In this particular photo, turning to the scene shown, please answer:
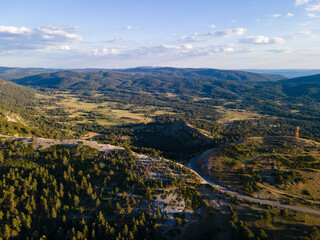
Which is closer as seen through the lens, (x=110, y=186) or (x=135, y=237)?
(x=135, y=237)

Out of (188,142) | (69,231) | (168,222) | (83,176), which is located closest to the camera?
(69,231)

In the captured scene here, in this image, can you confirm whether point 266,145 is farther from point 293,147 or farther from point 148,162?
→ point 148,162

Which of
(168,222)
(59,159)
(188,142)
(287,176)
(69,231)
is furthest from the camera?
(188,142)

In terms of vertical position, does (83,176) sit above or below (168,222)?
above

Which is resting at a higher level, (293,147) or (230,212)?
(293,147)

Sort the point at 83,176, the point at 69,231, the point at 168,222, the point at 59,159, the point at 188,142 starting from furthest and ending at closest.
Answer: the point at 188,142
the point at 59,159
the point at 83,176
the point at 168,222
the point at 69,231

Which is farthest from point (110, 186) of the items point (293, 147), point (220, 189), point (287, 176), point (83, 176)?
point (293, 147)

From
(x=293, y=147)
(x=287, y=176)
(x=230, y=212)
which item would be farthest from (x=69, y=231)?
(x=293, y=147)

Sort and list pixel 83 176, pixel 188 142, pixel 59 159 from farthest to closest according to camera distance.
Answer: pixel 188 142
pixel 59 159
pixel 83 176

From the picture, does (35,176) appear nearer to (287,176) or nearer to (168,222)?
(168,222)
